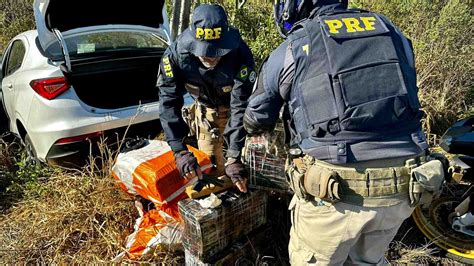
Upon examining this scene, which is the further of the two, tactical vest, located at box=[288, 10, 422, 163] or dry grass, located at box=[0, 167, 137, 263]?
dry grass, located at box=[0, 167, 137, 263]

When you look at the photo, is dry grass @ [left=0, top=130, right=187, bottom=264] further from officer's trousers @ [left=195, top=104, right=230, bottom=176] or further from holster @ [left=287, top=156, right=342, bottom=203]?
holster @ [left=287, top=156, right=342, bottom=203]

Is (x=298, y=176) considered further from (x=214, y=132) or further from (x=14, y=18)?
(x=14, y=18)

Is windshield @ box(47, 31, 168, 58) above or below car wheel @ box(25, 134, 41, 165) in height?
above

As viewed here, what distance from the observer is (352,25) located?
175 cm

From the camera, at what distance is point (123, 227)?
2979mm

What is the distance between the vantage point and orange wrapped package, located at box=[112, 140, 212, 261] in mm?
2553

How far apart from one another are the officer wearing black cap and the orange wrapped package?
0.22 meters

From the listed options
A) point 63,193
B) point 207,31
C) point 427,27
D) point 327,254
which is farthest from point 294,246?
point 427,27

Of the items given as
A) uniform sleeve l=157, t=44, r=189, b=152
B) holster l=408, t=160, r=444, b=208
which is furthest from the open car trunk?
holster l=408, t=160, r=444, b=208

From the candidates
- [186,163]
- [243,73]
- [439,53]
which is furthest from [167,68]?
[439,53]

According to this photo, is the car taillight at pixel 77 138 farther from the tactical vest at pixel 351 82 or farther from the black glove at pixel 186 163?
the tactical vest at pixel 351 82

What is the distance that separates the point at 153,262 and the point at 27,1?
28.9ft

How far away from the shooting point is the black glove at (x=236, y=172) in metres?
2.40

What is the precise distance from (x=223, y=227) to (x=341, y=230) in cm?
80
